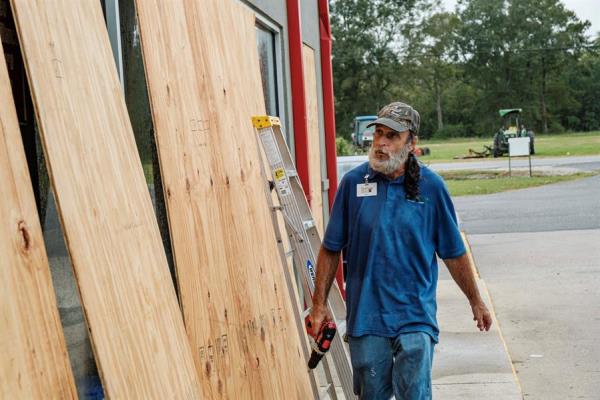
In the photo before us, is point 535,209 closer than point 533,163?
Yes

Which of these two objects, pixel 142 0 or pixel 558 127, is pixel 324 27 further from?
pixel 558 127

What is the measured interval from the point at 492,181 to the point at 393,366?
24298mm

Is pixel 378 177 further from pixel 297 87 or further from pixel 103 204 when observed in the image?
pixel 297 87

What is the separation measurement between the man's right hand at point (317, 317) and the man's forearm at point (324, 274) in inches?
0.9

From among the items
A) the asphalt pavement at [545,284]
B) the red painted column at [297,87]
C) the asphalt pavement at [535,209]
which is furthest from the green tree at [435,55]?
the red painted column at [297,87]

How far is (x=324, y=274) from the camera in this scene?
478 cm

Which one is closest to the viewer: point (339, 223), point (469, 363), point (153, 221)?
point (153, 221)

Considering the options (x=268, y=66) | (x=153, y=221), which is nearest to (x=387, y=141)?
(x=153, y=221)

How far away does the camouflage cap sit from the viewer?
15.1ft

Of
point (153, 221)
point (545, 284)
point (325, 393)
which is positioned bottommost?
point (545, 284)

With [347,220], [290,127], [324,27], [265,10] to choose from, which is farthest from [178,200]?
[324,27]

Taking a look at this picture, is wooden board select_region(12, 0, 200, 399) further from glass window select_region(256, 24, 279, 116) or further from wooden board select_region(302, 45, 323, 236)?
wooden board select_region(302, 45, 323, 236)

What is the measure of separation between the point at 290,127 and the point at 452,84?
7600cm

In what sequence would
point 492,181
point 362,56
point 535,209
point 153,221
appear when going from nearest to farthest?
point 153,221
point 535,209
point 492,181
point 362,56
